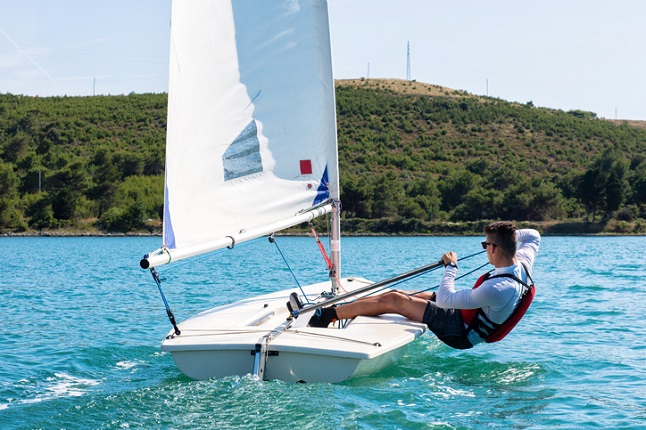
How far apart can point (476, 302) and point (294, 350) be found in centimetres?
162

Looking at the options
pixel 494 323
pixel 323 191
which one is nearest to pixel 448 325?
pixel 494 323

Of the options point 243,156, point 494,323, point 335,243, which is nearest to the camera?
point 494,323

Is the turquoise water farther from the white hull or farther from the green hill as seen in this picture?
the green hill

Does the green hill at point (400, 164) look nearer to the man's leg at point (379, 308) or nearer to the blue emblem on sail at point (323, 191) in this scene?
the blue emblem on sail at point (323, 191)

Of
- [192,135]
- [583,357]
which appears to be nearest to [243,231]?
[192,135]

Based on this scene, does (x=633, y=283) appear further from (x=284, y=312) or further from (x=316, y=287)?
(x=284, y=312)

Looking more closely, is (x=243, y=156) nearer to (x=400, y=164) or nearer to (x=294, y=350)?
(x=294, y=350)

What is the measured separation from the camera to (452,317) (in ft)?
22.6

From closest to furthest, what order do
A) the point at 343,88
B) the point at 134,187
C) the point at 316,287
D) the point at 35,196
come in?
the point at 316,287
the point at 35,196
the point at 134,187
the point at 343,88

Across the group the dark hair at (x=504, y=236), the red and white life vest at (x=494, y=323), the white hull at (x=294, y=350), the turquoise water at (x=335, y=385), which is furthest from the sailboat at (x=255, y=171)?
the dark hair at (x=504, y=236)

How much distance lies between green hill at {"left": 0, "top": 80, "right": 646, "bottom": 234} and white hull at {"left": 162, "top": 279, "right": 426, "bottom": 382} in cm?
5238

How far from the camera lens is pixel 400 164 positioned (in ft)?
249

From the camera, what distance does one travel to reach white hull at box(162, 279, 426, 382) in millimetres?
6102

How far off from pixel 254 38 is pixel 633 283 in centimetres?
1392
